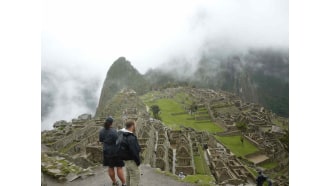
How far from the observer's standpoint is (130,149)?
16.2 ft

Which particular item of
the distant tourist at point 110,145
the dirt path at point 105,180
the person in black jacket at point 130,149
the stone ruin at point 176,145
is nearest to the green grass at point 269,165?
the stone ruin at point 176,145

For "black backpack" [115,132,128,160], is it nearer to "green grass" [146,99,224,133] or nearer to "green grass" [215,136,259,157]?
"green grass" [215,136,259,157]

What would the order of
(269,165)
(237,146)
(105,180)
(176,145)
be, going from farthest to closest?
1. (237,146)
2. (269,165)
3. (176,145)
4. (105,180)

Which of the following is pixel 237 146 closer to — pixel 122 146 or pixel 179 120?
pixel 179 120

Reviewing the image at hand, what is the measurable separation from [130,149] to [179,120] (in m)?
30.3

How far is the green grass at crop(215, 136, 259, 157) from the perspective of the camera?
23516 mm

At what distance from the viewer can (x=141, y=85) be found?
59.4m

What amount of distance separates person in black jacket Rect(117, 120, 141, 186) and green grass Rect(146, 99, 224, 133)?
24692 mm

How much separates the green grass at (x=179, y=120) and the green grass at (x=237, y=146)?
3292mm

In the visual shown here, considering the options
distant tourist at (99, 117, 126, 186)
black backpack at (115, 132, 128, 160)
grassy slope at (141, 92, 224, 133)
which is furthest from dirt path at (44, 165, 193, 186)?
grassy slope at (141, 92, 224, 133)

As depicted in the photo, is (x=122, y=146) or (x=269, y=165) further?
(x=269, y=165)

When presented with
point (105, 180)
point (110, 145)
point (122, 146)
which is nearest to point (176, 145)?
point (105, 180)
